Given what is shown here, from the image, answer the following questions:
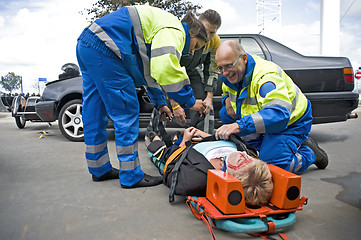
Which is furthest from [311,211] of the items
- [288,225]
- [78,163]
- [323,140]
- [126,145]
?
[323,140]

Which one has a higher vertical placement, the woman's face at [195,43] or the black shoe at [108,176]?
the woman's face at [195,43]

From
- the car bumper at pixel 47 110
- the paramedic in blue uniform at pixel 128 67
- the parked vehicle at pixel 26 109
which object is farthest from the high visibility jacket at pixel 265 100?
the parked vehicle at pixel 26 109

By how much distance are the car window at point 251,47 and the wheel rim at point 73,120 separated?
2.74 meters

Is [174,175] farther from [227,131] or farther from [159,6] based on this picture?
[159,6]

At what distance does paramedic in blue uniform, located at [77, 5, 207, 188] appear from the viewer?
2.04 m

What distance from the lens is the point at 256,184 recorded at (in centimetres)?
173

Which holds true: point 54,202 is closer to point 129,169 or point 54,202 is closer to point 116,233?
point 129,169

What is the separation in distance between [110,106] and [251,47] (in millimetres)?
2841

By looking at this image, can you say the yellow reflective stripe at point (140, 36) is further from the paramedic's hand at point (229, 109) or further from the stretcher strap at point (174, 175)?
the paramedic's hand at point (229, 109)

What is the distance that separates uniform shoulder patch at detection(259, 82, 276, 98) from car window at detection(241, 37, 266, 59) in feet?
7.06

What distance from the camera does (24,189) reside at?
241 cm

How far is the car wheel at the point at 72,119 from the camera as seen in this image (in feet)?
15.1

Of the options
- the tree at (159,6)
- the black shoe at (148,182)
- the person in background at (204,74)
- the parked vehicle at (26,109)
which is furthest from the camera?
the tree at (159,6)

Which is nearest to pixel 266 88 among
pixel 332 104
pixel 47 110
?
pixel 332 104
